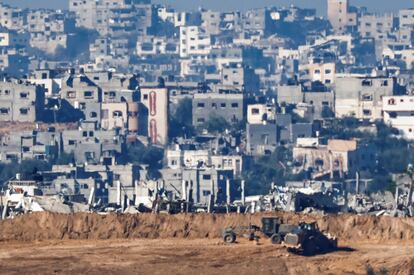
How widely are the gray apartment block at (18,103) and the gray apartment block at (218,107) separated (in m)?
8.12

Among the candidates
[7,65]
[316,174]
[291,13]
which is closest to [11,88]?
[316,174]

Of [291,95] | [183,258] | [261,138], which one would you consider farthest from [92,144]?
[183,258]

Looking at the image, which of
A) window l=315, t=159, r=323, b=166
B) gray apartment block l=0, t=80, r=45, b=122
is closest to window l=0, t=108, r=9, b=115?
gray apartment block l=0, t=80, r=45, b=122

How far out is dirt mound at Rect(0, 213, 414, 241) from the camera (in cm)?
3653

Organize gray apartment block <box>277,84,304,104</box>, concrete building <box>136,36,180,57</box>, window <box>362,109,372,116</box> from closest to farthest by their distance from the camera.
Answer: window <box>362,109,372,116</box> → gray apartment block <box>277,84,304,104</box> → concrete building <box>136,36,180,57</box>

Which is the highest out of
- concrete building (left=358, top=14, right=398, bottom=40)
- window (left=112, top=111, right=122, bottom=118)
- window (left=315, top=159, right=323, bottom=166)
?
concrete building (left=358, top=14, right=398, bottom=40)

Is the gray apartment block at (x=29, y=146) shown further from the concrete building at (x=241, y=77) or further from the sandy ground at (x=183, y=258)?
the sandy ground at (x=183, y=258)

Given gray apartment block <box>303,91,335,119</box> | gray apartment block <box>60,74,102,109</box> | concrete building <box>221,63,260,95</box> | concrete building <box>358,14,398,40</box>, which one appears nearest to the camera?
gray apartment block <box>60,74,102,109</box>

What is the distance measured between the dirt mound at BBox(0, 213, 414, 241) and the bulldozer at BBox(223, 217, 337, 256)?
2.52ft

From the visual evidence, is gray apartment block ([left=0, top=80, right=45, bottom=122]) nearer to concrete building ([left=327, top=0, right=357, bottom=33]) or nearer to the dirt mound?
the dirt mound

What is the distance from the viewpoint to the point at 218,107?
99.0 meters

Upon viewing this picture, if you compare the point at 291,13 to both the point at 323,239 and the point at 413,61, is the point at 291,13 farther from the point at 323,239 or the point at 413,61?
the point at 323,239

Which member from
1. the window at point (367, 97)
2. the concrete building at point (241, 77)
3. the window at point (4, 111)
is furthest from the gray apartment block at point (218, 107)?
the concrete building at point (241, 77)

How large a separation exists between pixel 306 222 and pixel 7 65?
106m
